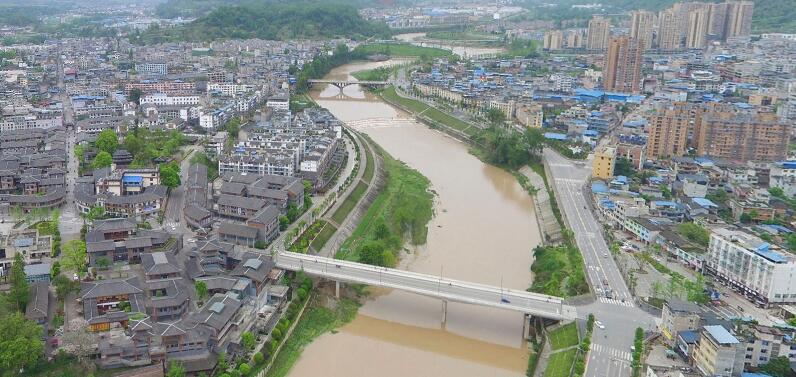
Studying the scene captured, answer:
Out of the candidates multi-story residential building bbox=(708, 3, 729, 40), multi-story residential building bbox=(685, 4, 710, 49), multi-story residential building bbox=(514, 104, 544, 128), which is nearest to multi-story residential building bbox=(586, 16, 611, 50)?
multi-story residential building bbox=(685, 4, 710, 49)

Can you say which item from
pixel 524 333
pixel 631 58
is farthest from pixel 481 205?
pixel 631 58

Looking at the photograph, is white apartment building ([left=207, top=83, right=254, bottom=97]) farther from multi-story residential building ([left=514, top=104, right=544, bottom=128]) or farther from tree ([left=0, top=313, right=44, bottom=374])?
tree ([left=0, top=313, right=44, bottom=374])

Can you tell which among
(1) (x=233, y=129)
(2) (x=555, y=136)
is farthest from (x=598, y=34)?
(1) (x=233, y=129)

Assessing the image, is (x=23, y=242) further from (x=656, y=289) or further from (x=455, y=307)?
(x=656, y=289)

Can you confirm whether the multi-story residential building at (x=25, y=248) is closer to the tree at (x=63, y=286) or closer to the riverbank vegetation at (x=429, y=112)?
the tree at (x=63, y=286)

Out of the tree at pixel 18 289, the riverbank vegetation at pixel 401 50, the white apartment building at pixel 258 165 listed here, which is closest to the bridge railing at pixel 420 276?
the tree at pixel 18 289
